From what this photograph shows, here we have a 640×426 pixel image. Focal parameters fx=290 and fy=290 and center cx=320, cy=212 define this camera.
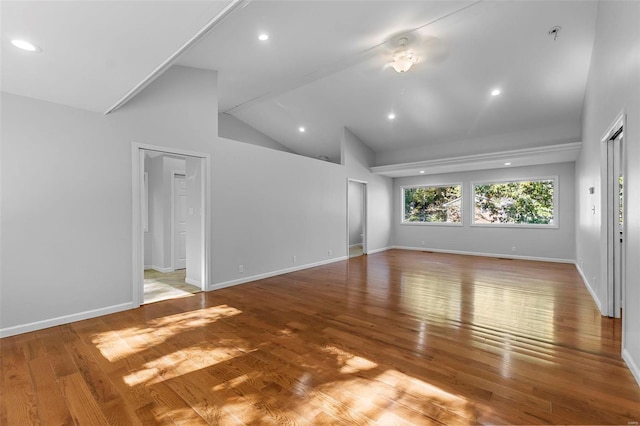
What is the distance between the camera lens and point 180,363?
232cm

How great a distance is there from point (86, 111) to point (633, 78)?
513cm

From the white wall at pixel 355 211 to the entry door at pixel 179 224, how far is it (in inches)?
228

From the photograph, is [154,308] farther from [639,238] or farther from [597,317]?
[597,317]

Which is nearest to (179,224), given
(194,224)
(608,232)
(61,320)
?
(194,224)

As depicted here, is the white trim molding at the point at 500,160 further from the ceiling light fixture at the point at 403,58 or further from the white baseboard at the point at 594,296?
the ceiling light fixture at the point at 403,58

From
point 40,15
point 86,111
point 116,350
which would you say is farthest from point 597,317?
point 86,111

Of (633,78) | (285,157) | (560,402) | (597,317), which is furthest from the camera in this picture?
(285,157)

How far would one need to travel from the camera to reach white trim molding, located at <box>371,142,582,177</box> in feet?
18.6

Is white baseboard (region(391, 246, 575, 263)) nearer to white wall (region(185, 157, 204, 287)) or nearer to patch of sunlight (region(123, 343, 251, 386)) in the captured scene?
white wall (region(185, 157, 204, 287))

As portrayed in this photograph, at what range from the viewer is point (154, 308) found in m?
3.68

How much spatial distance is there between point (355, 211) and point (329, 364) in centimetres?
860

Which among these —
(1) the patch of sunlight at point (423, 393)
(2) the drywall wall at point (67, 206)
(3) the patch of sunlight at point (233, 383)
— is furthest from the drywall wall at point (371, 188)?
(3) the patch of sunlight at point (233, 383)

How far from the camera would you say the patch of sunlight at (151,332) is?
2574 millimetres

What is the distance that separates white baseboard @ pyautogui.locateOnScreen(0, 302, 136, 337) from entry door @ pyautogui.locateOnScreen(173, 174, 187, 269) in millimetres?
2517
